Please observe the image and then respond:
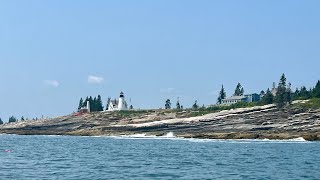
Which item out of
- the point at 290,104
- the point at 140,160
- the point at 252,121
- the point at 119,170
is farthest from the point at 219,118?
the point at 119,170

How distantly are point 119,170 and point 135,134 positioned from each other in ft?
442

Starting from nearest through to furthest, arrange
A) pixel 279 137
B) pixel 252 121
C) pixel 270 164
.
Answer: pixel 270 164
pixel 279 137
pixel 252 121

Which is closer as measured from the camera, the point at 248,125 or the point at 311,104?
the point at 248,125

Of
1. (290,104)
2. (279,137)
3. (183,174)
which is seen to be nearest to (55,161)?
(183,174)

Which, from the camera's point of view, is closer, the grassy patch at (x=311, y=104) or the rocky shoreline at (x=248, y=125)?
the rocky shoreline at (x=248, y=125)

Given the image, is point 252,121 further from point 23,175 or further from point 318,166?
point 23,175

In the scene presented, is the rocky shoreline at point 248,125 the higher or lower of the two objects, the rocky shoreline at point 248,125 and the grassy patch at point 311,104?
the lower

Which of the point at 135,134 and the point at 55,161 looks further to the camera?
the point at 135,134

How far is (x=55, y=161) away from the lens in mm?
75062

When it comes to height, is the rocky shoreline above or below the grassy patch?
below

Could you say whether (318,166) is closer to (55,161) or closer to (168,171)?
(168,171)

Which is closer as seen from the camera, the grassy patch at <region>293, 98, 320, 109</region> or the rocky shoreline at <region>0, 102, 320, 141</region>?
the rocky shoreline at <region>0, 102, 320, 141</region>

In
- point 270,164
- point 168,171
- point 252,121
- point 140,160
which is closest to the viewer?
point 168,171

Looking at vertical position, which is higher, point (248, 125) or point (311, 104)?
point (311, 104)
